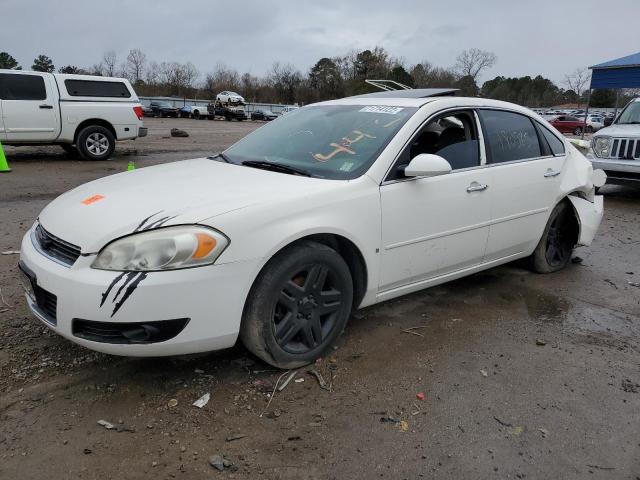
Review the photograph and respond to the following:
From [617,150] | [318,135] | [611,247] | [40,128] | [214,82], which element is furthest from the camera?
[214,82]

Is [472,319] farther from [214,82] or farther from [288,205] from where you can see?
[214,82]

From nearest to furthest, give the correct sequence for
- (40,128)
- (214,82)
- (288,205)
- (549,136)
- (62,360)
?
(288,205) < (62,360) < (549,136) < (40,128) < (214,82)

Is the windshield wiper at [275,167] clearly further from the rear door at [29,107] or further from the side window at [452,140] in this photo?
the rear door at [29,107]

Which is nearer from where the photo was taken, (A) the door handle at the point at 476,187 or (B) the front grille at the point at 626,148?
(A) the door handle at the point at 476,187

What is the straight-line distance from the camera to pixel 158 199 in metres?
2.88

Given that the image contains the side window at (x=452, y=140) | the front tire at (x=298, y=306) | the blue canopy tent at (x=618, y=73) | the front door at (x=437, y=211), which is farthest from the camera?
the blue canopy tent at (x=618, y=73)

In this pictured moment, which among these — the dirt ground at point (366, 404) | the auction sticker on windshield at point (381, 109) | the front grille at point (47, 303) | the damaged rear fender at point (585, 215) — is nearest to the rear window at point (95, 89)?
the dirt ground at point (366, 404)

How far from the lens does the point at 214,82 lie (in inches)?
3184

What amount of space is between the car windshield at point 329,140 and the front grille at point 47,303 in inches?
61.4

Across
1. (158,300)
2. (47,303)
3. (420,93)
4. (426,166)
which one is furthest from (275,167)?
(47,303)

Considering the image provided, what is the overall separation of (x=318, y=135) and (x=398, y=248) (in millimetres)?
1011

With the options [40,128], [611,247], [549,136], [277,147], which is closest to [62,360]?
[277,147]

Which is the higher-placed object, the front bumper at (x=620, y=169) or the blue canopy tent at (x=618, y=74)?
the blue canopy tent at (x=618, y=74)

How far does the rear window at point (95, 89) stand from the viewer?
37.3ft
